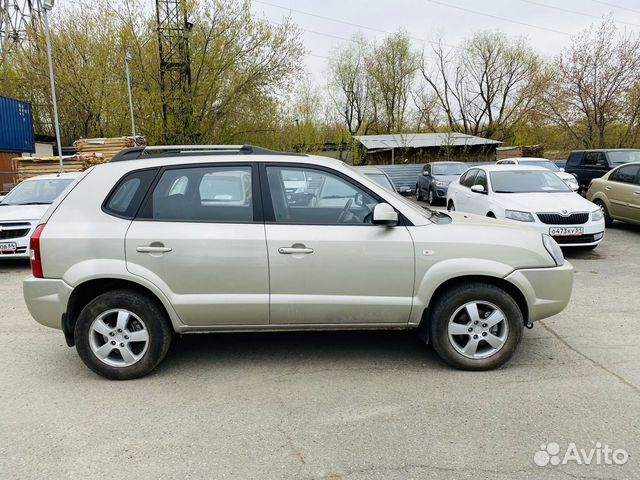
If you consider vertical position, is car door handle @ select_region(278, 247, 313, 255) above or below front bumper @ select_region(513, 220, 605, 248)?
above

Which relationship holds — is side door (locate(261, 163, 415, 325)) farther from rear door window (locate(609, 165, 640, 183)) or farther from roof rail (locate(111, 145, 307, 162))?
rear door window (locate(609, 165, 640, 183))

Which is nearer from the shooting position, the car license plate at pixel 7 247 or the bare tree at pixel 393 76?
the car license plate at pixel 7 247

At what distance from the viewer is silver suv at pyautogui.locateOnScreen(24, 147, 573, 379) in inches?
150

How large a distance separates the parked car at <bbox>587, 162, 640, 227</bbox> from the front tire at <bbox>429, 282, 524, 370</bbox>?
8.40 metres

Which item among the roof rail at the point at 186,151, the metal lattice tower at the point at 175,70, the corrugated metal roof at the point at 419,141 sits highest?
the metal lattice tower at the point at 175,70

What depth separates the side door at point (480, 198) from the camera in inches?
367

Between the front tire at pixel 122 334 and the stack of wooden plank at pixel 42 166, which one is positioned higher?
the stack of wooden plank at pixel 42 166

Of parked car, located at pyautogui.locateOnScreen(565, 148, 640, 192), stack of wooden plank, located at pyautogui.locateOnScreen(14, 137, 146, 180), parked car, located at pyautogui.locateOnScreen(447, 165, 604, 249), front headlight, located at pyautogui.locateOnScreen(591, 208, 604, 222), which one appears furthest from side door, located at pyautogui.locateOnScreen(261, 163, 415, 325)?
parked car, located at pyautogui.locateOnScreen(565, 148, 640, 192)

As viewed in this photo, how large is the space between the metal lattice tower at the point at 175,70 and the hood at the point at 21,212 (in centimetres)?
1477

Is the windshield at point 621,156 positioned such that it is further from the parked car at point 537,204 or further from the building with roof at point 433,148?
the building with roof at point 433,148

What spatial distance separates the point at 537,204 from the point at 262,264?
20.7ft

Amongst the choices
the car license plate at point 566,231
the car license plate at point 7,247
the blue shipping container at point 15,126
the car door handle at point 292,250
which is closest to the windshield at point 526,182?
the car license plate at point 566,231

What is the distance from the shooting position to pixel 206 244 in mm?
3803

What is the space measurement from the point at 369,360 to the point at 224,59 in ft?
69.2
